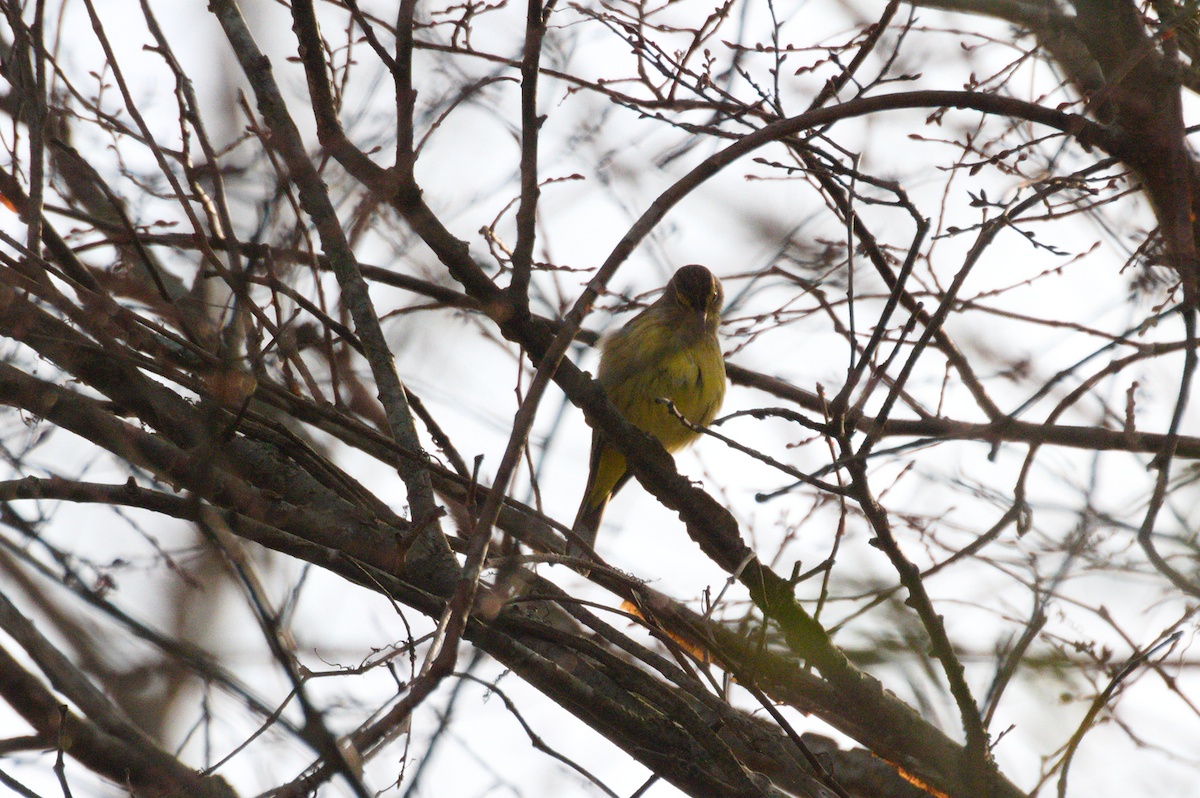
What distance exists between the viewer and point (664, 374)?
6.81 m

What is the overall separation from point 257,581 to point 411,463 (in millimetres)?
1399

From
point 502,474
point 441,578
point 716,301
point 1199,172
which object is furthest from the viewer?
point 716,301

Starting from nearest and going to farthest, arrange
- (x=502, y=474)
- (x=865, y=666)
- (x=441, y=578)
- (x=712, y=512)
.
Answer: (x=502, y=474) → (x=865, y=666) → (x=441, y=578) → (x=712, y=512)

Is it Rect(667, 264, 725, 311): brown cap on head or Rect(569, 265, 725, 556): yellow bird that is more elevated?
Rect(667, 264, 725, 311): brown cap on head

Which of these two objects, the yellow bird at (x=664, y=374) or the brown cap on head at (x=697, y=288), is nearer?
the yellow bird at (x=664, y=374)

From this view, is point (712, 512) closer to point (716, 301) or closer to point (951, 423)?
point (951, 423)

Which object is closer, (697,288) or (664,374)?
(664,374)

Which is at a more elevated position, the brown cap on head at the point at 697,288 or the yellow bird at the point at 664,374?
the brown cap on head at the point at 697,288

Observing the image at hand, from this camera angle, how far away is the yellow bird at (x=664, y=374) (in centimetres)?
675

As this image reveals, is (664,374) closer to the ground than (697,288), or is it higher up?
closer to the ground

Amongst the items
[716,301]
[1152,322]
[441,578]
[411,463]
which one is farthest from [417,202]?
[716,301]

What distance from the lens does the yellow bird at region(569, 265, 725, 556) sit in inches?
266

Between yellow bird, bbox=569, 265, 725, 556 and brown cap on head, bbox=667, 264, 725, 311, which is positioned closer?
yellow bird, bbox=569, 265, 725, 556

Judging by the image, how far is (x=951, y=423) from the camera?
4.64 meters
